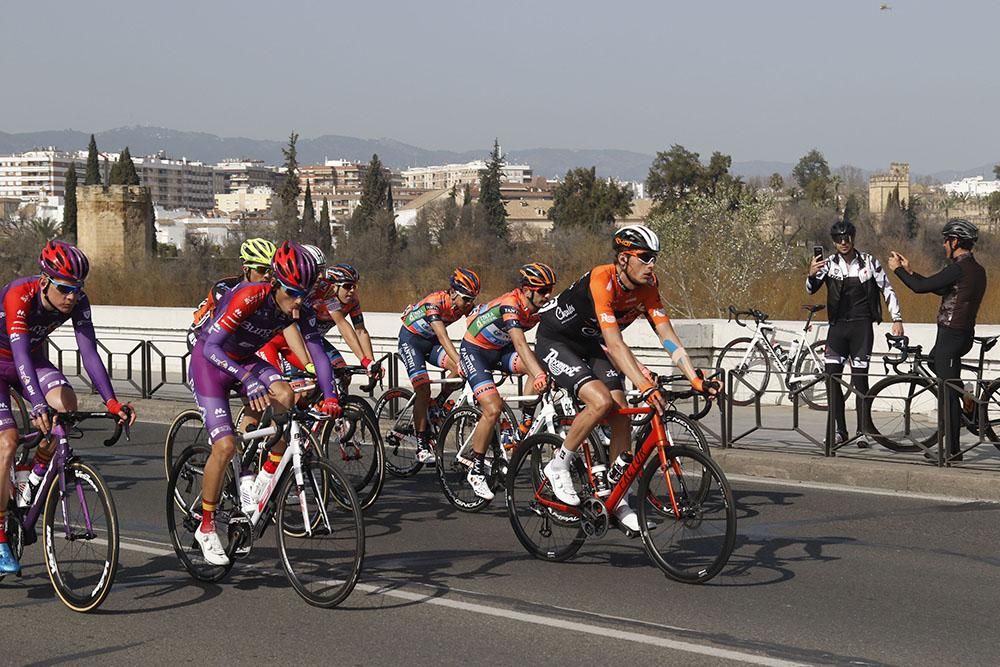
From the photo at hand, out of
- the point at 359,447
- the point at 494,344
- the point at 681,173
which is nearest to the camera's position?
the point at 359,447

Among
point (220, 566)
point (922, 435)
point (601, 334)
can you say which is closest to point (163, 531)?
point (220, 566)

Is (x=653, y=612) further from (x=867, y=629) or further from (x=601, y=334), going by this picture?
(x=601, y=334)

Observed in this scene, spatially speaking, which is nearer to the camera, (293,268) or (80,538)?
(80,538)

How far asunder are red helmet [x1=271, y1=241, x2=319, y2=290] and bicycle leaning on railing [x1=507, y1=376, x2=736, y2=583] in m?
1.88

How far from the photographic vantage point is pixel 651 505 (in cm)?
799

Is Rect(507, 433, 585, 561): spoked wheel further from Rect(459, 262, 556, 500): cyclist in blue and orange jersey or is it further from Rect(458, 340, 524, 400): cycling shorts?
Rect(458, 340, 524, 400): cycling shorts

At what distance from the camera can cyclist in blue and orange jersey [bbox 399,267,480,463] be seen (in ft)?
37.7

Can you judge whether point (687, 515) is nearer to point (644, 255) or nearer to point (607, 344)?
point (607, 344)

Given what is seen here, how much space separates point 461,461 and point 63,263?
3660 mm

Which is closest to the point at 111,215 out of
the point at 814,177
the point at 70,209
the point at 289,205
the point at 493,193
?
the point at 289,205

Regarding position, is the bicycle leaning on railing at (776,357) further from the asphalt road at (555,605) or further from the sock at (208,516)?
the sock at (208,516)

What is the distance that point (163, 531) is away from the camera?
31.9ft

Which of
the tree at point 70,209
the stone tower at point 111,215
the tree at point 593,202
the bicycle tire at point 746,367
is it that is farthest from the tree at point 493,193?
the bicycle tire at point 746,367

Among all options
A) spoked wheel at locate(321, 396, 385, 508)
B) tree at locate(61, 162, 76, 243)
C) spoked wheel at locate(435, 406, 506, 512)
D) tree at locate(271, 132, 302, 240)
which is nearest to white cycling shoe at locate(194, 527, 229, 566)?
spoked wheel at locate(321, 396, 385, 508)
